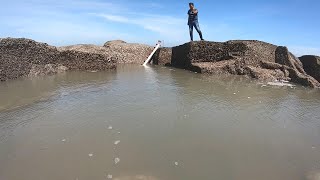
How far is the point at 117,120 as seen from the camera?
4.90 metres

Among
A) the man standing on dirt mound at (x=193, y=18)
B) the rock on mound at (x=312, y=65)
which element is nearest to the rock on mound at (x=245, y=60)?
the rock on mound at (x=312, y=65)

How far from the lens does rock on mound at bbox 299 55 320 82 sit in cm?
1012

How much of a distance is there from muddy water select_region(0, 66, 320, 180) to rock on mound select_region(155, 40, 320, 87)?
7.71 feet

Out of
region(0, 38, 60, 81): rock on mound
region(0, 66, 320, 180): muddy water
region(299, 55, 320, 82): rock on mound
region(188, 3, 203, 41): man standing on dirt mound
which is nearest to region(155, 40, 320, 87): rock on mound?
region(299, 55, 320, 82): rock on mound

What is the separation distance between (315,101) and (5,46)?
7502 mm

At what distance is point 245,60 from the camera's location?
34.5 feet

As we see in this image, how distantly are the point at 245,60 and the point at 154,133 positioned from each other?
22.6 feet

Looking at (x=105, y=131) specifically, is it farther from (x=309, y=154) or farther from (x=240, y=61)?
(x=240, y=61)

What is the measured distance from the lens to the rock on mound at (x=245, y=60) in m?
9.77

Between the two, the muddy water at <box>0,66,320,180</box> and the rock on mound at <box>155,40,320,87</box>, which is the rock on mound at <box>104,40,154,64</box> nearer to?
the rock on mound at <box>155,40,320,87</box>

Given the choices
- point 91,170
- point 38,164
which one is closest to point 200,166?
point 91,170

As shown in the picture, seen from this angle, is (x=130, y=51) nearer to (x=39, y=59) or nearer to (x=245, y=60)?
(x=39, y=59)

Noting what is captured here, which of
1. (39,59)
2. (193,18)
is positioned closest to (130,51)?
(193,18)

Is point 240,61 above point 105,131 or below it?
above
